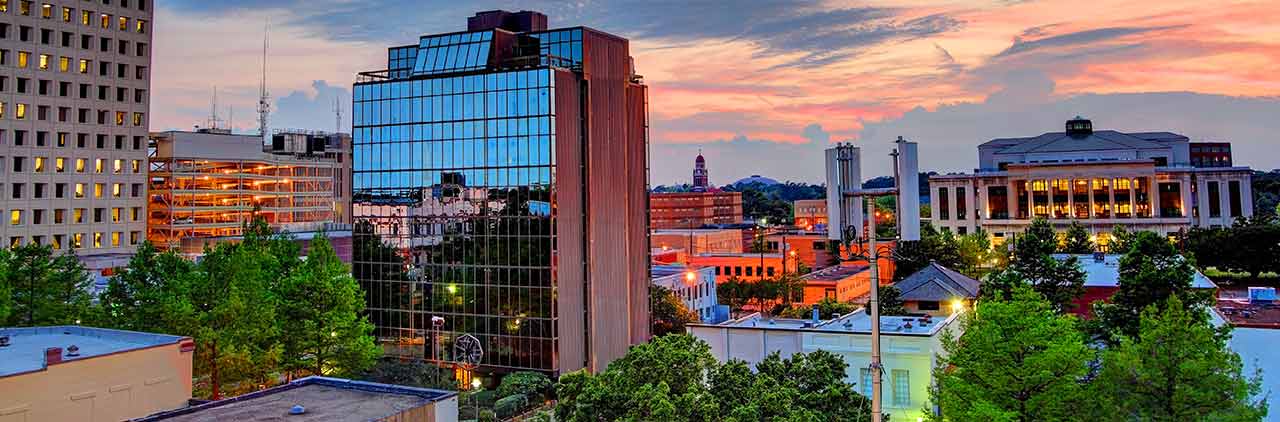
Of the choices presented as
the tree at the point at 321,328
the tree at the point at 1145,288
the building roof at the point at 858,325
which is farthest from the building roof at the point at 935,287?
the tree at the point at 321,328

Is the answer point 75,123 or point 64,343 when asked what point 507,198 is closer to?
point 64,343

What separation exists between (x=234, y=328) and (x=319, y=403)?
14484mm

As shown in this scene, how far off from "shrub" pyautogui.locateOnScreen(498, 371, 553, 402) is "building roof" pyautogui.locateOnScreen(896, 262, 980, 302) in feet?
132

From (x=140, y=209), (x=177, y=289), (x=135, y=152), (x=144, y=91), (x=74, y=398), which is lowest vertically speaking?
(x=74, y=398)

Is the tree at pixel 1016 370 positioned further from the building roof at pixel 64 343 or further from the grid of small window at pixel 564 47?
the grid of small window at pixel 564 47

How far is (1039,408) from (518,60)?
41.2 metres

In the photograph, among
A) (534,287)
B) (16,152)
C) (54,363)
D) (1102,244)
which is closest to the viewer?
(54,363)

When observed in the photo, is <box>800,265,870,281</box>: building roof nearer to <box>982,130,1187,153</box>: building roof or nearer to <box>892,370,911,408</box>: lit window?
<box>892,370,911,408</box>: lit window

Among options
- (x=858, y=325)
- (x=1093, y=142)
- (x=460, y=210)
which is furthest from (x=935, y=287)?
(x=1093, y=142)

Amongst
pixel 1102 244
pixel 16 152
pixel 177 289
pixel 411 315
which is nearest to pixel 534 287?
pixel 411 315

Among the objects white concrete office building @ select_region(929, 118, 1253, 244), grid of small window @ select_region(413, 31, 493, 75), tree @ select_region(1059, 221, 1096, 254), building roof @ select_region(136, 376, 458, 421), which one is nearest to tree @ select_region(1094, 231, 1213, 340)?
building roof @ select_region(136, 376, 458, 421)

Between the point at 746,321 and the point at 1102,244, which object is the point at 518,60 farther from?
the point at 1102,244

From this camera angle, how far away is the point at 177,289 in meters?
45.8

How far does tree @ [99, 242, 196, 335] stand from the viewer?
44094mm
